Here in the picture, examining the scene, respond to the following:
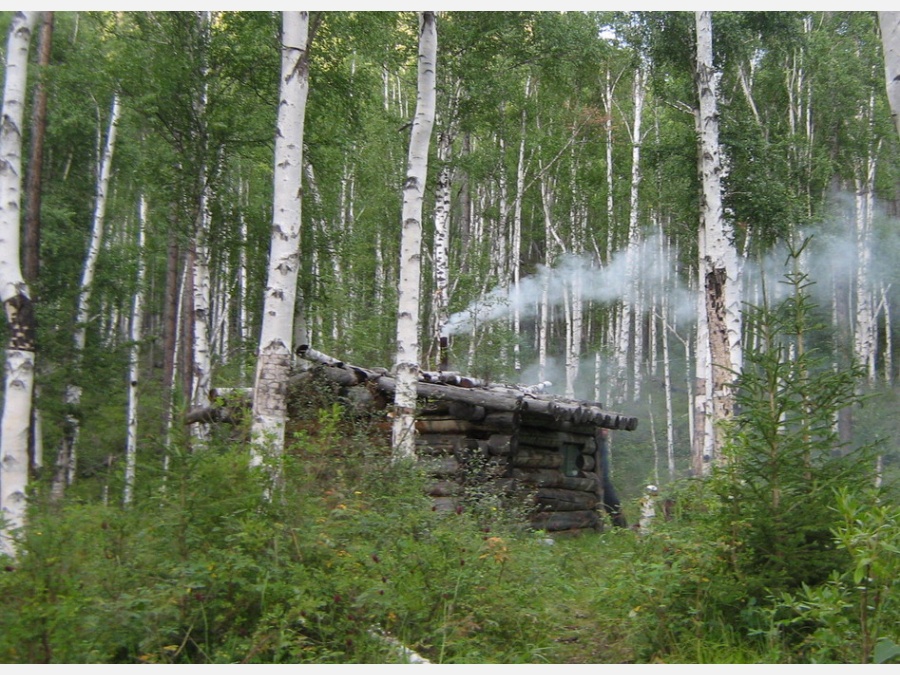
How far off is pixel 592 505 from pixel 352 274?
12225mm

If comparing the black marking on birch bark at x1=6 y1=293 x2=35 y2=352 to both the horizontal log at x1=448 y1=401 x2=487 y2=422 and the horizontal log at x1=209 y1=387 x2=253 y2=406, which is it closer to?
the horizontal log at x1=209 y1=387 x2=253 y2=406

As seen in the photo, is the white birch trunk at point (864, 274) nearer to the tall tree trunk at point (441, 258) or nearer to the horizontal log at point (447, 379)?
the tall tree trunk at point (441, 258)

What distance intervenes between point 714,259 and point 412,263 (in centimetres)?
548

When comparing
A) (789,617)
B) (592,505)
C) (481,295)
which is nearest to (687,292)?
(481,295)

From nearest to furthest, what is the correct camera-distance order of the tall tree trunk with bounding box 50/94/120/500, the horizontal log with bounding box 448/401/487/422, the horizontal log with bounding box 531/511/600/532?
the horizontal log with bounding box 448/401/487/422, the horizontal log with bounding box 531/511/600/532, the tall tree trunk with bounding box 50/94/120/500

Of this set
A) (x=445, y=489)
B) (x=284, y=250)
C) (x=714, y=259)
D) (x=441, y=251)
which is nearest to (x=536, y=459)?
(x=445, y=489)

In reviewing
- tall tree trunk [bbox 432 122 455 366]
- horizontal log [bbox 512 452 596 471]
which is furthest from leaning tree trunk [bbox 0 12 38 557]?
tall tree trunk [bbox 432 122 455 366]

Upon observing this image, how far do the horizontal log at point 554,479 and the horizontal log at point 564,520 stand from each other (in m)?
0.44

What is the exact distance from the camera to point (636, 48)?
18172mm

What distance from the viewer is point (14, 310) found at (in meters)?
7.95

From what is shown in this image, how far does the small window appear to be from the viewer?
13755 mm

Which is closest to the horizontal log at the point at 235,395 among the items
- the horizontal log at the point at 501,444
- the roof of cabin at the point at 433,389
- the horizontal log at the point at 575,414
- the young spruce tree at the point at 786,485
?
the roof of cabin at the point at 433,389

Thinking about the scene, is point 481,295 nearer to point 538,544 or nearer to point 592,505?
point 592,505

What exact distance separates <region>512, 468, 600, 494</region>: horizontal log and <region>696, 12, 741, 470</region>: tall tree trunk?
2347 mm
